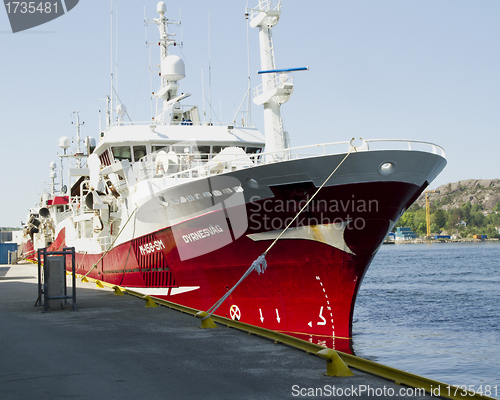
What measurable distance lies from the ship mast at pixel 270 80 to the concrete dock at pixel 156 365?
745 cm

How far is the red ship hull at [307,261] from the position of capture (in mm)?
11375

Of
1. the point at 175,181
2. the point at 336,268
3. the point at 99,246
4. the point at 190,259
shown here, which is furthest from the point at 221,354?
the point at 99,246

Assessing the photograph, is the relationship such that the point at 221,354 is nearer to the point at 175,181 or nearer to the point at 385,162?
the point at 385,162

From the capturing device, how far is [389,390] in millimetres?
4812

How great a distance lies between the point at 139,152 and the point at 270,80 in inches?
218

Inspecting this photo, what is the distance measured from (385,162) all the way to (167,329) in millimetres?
5610

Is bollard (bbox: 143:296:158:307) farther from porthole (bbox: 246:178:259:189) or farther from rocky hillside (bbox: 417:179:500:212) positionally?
rocky hillside (bbox: 417:179:500:212)

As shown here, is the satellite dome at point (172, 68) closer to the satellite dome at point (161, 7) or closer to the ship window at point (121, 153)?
the satellite dome at point (161, 7)

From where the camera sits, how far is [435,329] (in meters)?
18.3

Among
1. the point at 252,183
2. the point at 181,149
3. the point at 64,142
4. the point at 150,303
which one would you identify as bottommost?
the point at 150,303

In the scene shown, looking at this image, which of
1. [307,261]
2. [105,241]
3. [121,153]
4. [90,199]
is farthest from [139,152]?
[307,261]

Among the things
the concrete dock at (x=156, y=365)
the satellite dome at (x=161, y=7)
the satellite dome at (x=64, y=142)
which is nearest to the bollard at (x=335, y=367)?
the concrete dock at (x=156, y=365)

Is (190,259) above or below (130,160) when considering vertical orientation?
below

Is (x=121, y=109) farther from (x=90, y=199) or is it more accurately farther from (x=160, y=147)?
(x=160, y=147)
